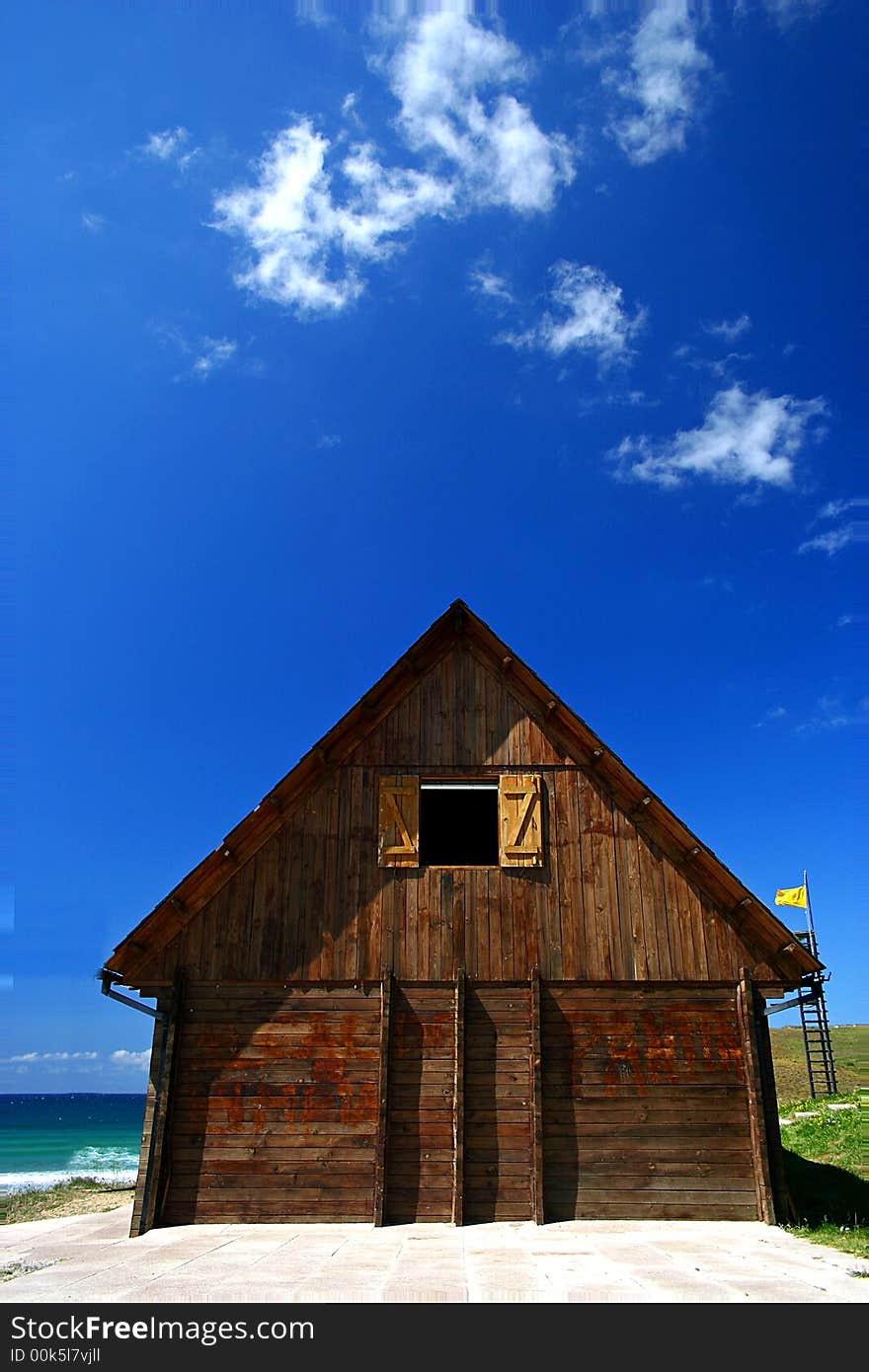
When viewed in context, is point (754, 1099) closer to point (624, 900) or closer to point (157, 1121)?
point (624, 900)

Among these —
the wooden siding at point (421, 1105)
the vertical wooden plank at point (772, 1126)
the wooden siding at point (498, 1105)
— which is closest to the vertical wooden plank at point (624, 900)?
the wooden siding at point (498, 1105)

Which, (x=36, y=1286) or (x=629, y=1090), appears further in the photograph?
(x=629, y=1090)

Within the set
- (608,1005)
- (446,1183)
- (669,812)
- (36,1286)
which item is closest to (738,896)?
(669,812)

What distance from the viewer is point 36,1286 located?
7797 mm

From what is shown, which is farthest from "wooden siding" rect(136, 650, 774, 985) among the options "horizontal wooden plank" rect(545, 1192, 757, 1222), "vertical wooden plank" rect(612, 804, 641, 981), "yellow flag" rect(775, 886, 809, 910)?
"yellow flag" rect(775, 886, 809, 910)

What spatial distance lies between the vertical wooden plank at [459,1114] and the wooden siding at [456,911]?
37 cm

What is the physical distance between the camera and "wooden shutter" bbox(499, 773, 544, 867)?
39.9 ft

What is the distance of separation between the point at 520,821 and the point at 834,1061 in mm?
21948

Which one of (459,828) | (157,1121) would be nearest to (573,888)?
(459,828)

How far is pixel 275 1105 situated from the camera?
1141cm

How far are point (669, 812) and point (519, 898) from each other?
2457mm

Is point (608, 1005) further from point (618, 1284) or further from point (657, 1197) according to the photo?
point (618, 1284)

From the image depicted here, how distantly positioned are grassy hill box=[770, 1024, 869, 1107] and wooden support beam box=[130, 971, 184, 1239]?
19102 millimetres

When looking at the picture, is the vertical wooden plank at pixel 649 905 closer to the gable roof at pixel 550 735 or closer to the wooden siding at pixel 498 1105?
the gable roof at pixel 550 735
